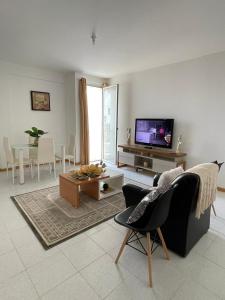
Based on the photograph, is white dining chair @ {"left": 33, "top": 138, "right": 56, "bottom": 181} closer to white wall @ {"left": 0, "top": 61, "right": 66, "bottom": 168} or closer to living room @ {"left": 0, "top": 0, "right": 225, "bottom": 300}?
living room @ {"left": 0, "top": 0, "right": 225, "bottom": 300}

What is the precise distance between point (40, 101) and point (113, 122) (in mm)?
2105

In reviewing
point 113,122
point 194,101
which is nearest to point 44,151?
point 113,122

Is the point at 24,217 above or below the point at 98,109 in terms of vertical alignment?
below

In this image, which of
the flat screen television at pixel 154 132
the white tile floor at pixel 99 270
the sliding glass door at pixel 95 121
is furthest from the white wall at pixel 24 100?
the white tile floor at pixel 99 270

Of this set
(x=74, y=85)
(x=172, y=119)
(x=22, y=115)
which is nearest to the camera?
(x=172, y=119)

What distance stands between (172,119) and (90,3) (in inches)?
108

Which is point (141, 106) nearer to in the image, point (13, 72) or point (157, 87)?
point (157, 87)

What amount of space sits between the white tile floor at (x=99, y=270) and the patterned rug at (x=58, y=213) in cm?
11

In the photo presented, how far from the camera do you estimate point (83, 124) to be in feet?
17.0

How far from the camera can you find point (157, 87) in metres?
4.37

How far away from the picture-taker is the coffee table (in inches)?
106

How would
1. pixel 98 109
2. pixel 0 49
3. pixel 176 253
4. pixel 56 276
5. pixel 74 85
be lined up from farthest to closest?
1. pixel 98 109
2. pixel 74 85
3. pixel 0 49
4. pixel 176 253
5. pixel 56 276

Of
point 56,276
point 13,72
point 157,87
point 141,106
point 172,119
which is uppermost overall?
point 13,72

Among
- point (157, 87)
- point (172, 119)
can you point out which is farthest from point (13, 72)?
point (172, 119)
